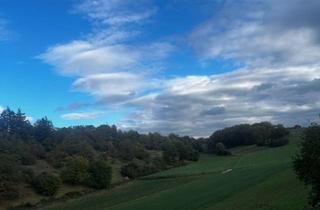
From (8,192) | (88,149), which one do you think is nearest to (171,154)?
(88,149)

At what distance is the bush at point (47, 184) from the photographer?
338ft

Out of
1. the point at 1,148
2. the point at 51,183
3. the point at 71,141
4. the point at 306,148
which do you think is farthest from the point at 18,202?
the point at 306,148

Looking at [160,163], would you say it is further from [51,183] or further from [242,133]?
[51,183]

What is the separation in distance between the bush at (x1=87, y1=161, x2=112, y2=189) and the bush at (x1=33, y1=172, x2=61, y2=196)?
9.08 meters

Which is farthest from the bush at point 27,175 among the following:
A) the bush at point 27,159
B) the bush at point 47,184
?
the bush at point 27,159

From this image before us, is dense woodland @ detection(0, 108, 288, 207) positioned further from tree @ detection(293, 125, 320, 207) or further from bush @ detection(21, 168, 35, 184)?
tree @ detection(293, 125, 320, 207)

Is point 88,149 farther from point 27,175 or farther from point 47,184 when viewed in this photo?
point 47,184

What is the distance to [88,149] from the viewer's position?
448 feet

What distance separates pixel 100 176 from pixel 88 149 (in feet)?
83.4

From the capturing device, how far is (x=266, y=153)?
415 ft

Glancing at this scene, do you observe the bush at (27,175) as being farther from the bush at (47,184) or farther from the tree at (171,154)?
the tree at (171,154)

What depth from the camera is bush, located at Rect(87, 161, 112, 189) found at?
112312 millimetres

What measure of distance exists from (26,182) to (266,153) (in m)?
55.1

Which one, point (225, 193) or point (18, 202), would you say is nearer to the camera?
point (225, 193)
